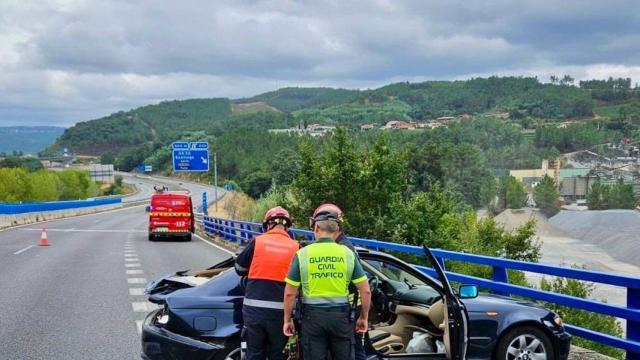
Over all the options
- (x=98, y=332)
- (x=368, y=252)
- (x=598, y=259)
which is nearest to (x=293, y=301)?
(x=368, y=252)

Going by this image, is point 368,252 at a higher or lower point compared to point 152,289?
higher

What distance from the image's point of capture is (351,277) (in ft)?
17.2

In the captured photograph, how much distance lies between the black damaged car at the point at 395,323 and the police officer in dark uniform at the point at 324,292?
100 cm

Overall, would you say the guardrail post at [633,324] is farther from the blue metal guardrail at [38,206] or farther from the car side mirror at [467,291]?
the blue metal guardrail at [38,206]

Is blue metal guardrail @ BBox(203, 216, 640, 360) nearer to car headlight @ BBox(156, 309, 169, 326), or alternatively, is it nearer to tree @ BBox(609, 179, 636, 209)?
car headlight @ BBox(156, 309, 169, 326)

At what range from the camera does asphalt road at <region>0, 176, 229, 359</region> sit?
926 centimetres

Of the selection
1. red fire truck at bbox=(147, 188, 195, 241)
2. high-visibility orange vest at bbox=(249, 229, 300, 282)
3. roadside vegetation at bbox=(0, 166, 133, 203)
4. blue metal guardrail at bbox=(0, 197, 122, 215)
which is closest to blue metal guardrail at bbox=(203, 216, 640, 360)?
high-visibility orange vest at bbox=(249, 229, 300, 282)

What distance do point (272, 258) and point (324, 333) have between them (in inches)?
34.7

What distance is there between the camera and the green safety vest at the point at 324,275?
16.8 feet

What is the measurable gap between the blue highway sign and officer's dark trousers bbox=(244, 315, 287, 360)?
1858 inches

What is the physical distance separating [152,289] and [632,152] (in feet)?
691

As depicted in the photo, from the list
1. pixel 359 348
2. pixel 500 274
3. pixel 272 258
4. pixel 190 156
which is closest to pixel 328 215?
pixel 272 258

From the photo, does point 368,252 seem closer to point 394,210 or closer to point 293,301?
point 293,301

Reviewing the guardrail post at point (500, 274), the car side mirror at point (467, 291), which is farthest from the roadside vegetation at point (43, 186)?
the car side mirror at point (467, 291)
